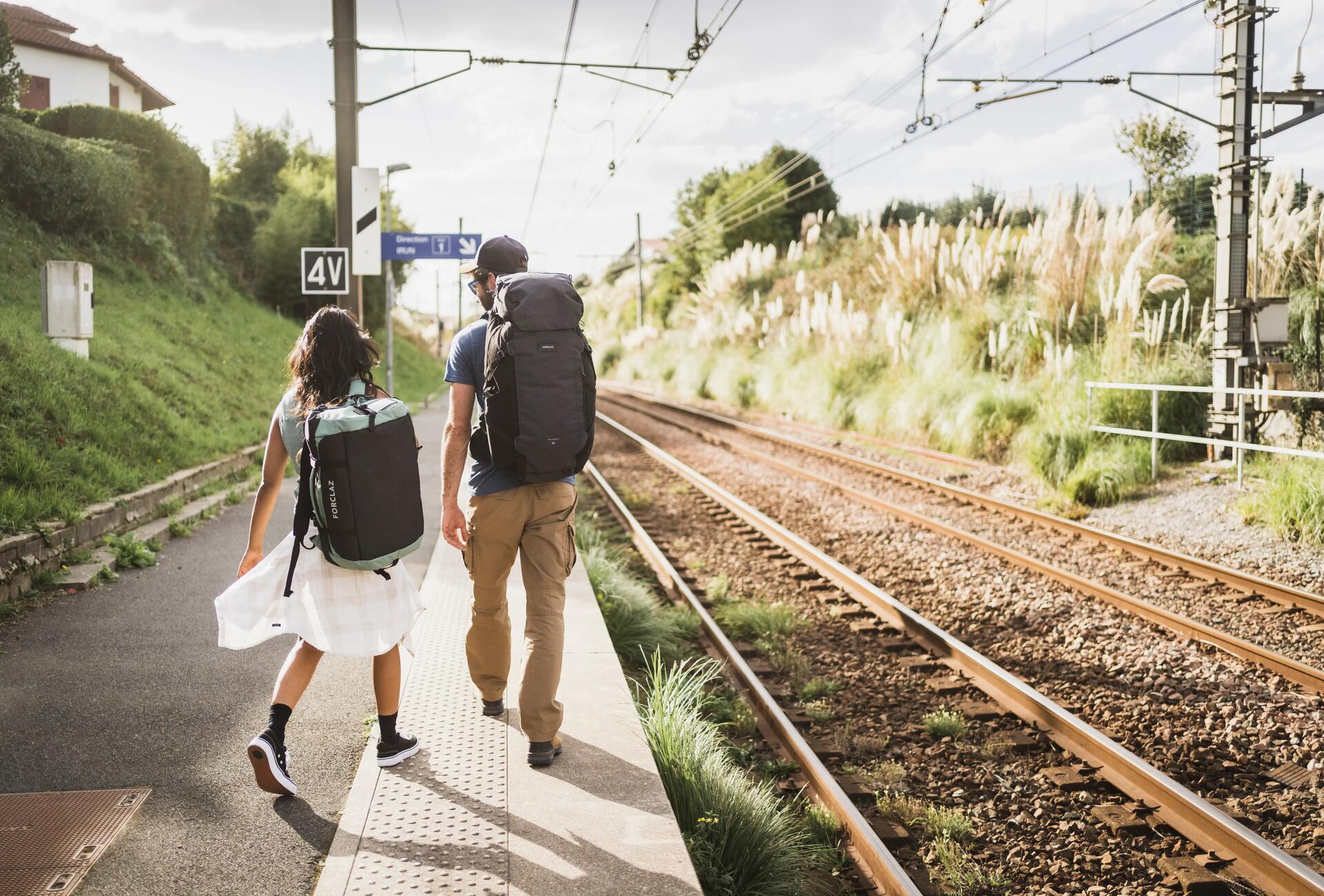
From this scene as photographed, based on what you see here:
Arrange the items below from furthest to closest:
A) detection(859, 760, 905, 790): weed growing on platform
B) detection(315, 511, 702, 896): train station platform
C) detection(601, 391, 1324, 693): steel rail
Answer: detection(601, 391, 1324, 693): steel rail → detection(859, 760, 905, 790): weed growing on platform → detection(315, 511, 702, 896): train station platform

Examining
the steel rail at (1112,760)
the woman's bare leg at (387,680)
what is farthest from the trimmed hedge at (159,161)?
the woman's bare leg at (387,680)

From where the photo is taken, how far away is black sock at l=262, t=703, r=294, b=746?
3816mm

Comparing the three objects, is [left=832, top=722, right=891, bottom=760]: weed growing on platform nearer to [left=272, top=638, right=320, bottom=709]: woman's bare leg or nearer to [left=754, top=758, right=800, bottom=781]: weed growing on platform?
[left=754, top=758, right=800, bottom=781]: weed growing on platform

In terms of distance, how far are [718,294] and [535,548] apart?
26228mm

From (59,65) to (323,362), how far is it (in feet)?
129

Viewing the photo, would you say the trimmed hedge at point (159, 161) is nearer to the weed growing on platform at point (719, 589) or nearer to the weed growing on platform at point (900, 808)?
the weed growing on platform at point (719, 589)

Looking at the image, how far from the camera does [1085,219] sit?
44.6ft

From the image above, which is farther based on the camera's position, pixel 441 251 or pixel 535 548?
pixel 441 251

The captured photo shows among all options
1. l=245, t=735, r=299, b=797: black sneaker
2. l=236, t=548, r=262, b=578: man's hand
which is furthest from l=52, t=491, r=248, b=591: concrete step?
l=245, t=735, r=299, b=797: black sneaker

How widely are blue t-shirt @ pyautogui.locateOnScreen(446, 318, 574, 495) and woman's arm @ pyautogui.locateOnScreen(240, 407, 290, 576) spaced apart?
2.14 feet

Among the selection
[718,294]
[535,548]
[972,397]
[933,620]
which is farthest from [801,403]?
[535,548]

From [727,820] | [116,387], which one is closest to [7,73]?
[116,387]

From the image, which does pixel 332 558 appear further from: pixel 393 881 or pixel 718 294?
pixel 718 294

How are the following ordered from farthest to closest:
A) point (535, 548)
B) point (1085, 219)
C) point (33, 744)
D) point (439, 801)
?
point (1085, 219), point (33, 744), point (535, 548), point (439, 801)
